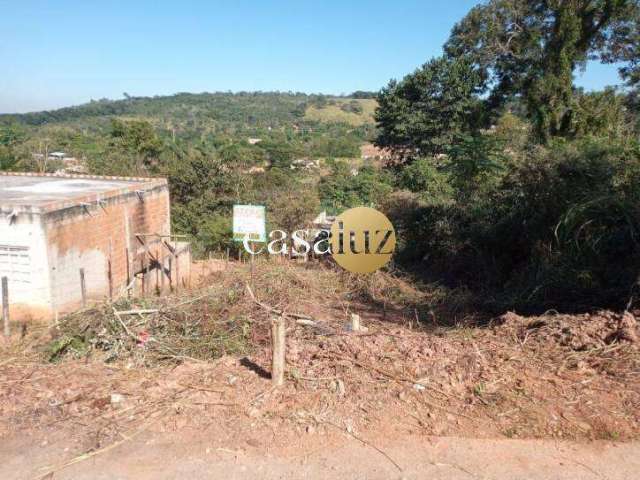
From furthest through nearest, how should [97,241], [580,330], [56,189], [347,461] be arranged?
[56,189]
[97,241]
[580,330]
[347,461]

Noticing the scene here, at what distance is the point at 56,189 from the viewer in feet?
38.4

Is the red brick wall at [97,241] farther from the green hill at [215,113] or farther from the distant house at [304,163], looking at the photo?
the green hill at [215,113]

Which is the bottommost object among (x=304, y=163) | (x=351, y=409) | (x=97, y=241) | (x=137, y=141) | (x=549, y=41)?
(x=351, y=409)

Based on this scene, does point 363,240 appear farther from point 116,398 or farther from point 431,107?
point 431,107

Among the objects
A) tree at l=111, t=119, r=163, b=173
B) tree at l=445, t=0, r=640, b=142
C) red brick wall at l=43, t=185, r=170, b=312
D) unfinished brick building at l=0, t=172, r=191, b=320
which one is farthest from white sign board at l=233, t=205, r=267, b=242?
tree at l=111, t=119, r=163, b=173

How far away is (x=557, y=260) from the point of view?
907 cm

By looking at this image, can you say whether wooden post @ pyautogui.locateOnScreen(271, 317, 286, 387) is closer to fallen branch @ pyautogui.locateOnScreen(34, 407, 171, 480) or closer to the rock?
fallen branch @ pyautogui.locateOnScreen(34, 407, 171, 480)

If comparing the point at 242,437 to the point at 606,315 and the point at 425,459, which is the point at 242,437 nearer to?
the point at 425,459

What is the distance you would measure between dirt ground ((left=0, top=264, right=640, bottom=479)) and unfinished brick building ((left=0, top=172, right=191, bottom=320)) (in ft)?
11.1

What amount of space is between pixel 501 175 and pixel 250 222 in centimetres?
677

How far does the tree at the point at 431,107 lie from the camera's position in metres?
21.3

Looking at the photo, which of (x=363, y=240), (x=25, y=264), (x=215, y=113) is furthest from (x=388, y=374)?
(x=215, y=113)

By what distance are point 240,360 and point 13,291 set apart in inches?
220

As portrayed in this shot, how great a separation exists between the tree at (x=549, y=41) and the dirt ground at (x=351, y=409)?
43.0ft
